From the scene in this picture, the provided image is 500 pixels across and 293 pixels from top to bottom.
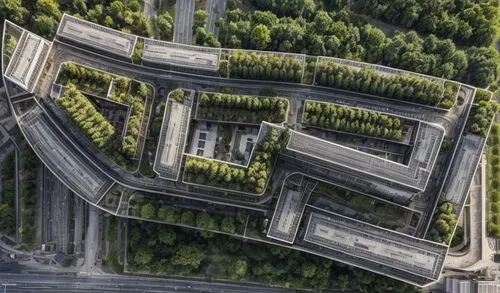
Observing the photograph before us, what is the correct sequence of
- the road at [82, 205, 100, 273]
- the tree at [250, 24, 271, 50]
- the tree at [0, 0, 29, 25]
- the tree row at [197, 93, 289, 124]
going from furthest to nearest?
1. the road at [82, 205, 100, 273]
2. the tree at [250, 24, 271, 50]
3. the tree at [0, 0, 29, 25]
4. the tree row at [197, 93, 289, 124]

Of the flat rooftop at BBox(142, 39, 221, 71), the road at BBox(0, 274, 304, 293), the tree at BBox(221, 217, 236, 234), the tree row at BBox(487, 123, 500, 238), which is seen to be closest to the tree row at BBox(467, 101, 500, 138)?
the tree row at BBox(487, 123, 500, 238)

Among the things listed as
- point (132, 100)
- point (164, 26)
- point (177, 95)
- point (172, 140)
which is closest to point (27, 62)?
point (132, 100)

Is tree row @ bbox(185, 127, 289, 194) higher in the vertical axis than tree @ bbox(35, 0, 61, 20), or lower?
lower

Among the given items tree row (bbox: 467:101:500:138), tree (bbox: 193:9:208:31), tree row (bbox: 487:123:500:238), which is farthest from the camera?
tree (bbox: 193:9:208:31)

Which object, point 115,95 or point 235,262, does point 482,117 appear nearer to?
point 235,262

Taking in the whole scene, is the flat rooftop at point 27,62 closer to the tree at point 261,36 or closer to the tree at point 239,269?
the tree at point 261,36

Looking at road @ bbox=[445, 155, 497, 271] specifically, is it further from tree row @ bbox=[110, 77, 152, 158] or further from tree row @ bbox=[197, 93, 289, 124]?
tree row @ bbox=[110, 77, 152, 158]
